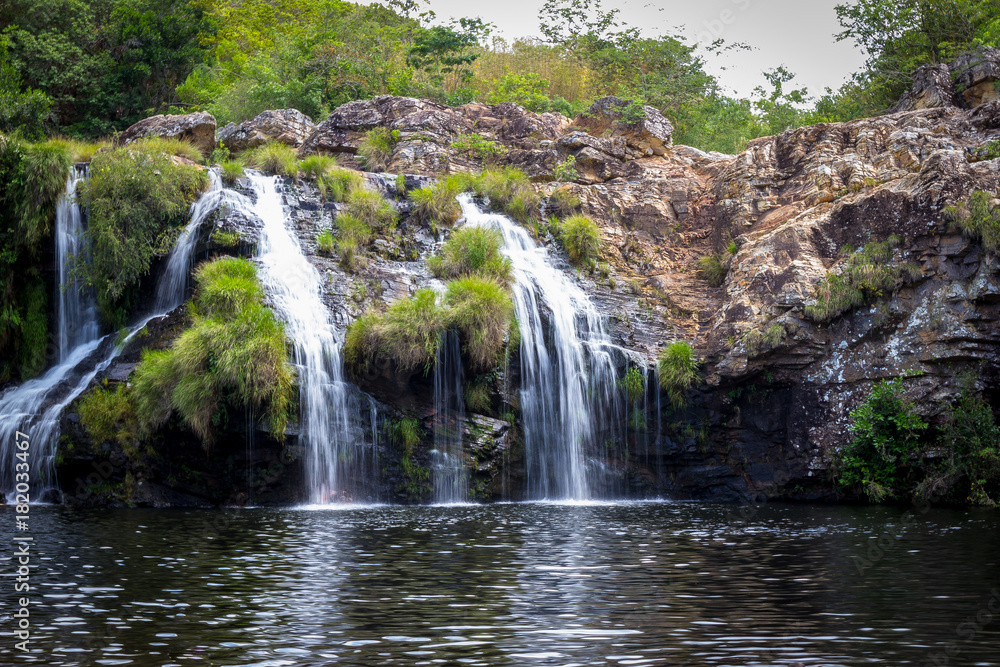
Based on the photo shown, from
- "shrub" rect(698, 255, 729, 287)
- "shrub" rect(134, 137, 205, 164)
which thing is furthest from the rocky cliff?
"shrub" rect(134, 137, 205, 164)

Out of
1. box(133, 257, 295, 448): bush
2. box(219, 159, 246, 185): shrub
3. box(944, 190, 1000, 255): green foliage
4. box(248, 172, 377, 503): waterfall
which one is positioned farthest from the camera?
box(219, 159, 246, 185): shrub

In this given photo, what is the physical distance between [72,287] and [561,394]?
36.2 feet

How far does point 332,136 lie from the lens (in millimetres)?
25016

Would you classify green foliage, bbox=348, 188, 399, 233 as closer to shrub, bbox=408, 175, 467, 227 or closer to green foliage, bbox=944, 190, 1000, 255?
shrub, bbox=408, 175, 467, 227

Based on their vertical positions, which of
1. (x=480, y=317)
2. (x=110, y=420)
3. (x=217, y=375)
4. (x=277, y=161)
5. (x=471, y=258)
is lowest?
(x=110, y=420)

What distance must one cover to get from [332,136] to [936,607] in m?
22.1

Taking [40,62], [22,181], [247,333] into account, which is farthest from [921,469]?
[40,62]

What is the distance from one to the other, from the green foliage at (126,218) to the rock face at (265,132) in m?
5.68

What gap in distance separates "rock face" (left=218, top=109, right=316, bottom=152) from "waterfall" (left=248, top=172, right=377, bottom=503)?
322 inches

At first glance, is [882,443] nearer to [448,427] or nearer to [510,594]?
[448,427]

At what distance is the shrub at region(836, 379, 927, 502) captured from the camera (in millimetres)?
16047

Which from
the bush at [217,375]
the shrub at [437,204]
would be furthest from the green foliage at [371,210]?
the bush at [217,375]

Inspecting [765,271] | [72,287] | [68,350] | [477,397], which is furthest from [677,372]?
[72,287]

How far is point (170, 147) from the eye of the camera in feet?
67.5
